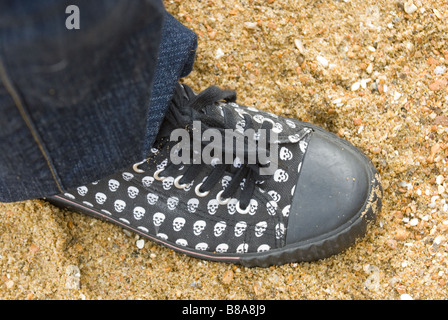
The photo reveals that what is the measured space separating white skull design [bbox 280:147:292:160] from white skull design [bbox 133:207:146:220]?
38cm

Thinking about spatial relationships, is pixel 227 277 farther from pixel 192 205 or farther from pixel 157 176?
pixel 157 176

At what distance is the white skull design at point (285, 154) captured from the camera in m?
1.07

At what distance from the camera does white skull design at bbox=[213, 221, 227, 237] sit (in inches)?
43.5

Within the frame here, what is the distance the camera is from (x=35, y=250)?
1147mm

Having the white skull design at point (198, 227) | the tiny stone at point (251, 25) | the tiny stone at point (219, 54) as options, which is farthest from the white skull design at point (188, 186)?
the tiny stone at point (251, 25)

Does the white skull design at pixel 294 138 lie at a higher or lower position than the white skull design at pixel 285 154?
higher

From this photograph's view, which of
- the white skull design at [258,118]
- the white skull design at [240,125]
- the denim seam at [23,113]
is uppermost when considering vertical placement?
the denim seam at [23,113]

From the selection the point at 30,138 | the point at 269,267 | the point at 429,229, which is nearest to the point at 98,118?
the point at 30,138

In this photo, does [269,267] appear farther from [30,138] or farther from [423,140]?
[30,138]

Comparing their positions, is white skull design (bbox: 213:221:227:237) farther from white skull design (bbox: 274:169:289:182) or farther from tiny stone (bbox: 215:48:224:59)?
tiny stone (bbox: 215:48:224:59)

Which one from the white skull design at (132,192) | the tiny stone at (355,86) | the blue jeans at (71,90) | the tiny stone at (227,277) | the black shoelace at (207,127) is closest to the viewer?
the blue jeans at (71,90)

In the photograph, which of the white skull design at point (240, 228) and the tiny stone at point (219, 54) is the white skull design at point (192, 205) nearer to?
the white skull design at point (240, 228)

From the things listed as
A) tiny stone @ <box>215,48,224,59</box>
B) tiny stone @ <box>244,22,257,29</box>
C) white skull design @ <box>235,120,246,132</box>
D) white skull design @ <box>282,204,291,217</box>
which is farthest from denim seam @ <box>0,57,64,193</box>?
tiny stone @ <box>244,22,257,29</box>

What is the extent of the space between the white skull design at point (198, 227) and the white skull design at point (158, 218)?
86mm
